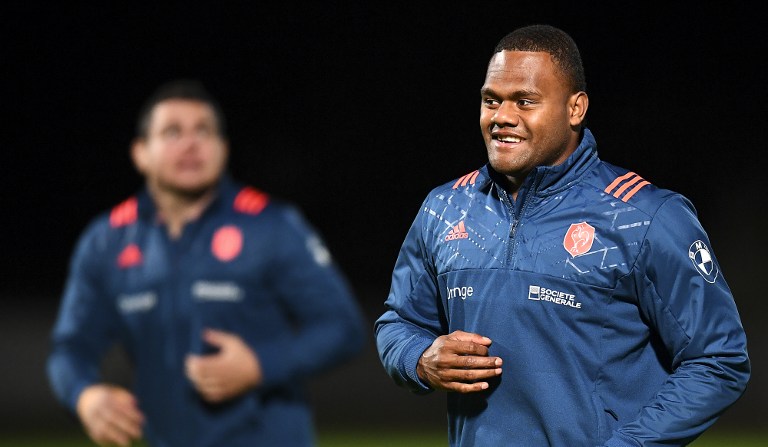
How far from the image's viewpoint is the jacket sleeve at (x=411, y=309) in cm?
295

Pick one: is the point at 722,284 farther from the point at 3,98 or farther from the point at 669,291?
the point at 3,98

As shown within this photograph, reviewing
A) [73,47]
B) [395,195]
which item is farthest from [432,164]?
[73,47]

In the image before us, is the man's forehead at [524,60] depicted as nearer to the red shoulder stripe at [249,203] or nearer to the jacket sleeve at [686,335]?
the jacket sleeve at [686,335]

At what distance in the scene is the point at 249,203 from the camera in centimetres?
357

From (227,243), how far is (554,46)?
48.0 inches

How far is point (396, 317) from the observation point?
305cm

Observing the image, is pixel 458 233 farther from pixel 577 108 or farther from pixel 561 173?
pixel 577 108

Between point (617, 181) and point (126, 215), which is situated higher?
point (617, 181)

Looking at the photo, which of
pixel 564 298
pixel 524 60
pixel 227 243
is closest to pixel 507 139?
pixel 524 60

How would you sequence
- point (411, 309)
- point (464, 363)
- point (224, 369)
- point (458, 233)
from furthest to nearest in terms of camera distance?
point (224, 369), point (411, 309), point (458, 233), point (464, 363)

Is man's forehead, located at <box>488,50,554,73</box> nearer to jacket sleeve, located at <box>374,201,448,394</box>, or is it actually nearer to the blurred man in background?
jacket sleeve, located at <box>374,201,448,394</box>

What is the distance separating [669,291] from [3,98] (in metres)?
13.9

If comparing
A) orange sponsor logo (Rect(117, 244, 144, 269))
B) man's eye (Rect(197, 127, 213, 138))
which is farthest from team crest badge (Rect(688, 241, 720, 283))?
orange sponsor logo (Rect(117, 244, 144, 269))

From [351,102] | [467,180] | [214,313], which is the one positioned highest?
[467,180]
